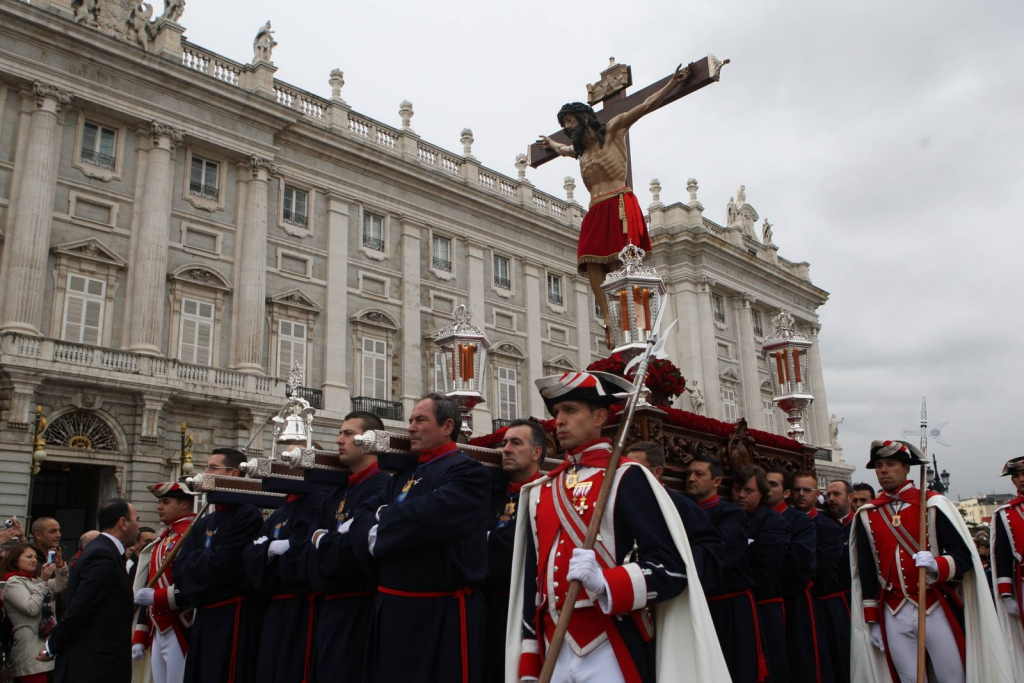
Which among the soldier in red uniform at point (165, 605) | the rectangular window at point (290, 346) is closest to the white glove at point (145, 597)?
the soldier in red uniform at point (165, 605)

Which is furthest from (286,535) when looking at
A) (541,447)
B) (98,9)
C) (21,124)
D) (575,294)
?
(575,294)

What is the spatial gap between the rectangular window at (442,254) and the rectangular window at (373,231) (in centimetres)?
217

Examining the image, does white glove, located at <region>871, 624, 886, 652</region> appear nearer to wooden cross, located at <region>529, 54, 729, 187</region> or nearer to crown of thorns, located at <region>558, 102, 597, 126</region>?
wooden cross, located at <region>529, 54, 729, 187</region>

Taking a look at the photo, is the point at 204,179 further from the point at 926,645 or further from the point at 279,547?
the point at 926,645

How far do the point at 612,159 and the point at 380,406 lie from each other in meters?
18.4

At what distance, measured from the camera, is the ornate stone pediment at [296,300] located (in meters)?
24.2

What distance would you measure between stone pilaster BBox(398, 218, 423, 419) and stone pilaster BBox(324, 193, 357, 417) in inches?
80.2

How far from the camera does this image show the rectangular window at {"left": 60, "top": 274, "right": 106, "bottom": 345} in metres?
20.4

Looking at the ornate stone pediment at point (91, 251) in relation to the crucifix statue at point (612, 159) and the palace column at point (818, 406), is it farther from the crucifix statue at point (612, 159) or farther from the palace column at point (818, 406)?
the palace column at point (818, 406)

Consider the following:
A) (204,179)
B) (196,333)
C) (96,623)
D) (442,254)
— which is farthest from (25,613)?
(442,254)

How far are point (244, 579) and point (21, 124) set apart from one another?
757 inches

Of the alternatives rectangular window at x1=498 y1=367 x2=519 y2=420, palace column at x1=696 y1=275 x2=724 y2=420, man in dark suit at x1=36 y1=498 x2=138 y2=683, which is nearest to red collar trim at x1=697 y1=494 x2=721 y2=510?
man in dark suit at x1=36 y1=498 x2=138 y2=683

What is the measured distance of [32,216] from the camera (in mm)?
19891

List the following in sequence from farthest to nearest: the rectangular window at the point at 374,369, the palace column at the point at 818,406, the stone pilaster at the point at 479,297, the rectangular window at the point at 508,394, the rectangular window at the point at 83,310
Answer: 1. the palace column at the point at 818,406
2. the rectangular window at the point at 508,394
3. the stone pilaster at the point at 479,297
4. the rectangular window at the point at 374,369
5. the rectangular window at the point at 83,310
